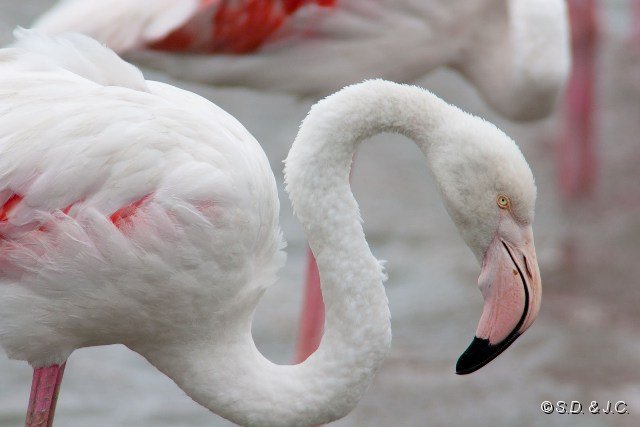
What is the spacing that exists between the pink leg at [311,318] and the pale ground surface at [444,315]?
0.49 metres

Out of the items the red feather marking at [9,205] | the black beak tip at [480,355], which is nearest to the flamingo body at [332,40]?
the red feather marking at [9,205]

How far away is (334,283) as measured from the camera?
3439 mm

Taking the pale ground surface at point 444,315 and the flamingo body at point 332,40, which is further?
the pale ground surface at point 444,315

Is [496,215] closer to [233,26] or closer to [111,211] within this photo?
[111,211]

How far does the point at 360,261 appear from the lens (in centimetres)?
343

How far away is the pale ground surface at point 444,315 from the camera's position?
5.53 metres

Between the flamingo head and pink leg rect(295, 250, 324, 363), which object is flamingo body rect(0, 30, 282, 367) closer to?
the flamingo head

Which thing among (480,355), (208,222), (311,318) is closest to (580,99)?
(311,318)

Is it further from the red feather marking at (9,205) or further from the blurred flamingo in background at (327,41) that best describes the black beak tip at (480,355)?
the blurred flamingo in background at (327,41)

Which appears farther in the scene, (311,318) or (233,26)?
(311,318)

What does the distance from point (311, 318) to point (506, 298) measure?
1896mm

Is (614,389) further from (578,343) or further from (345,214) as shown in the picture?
(345,214)

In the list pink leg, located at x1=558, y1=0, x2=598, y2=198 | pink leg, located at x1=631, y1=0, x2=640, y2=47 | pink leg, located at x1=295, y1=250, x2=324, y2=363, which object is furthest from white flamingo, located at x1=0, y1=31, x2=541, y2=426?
pink leg, located at x1=631, y1=0, x2=640, y2=47

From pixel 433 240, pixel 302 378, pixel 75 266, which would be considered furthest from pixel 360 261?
pixel 433 240
